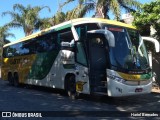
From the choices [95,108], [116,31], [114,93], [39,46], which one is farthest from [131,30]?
[39,46]

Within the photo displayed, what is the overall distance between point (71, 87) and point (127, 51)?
3.32 meters

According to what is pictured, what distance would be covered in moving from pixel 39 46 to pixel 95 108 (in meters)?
7.20

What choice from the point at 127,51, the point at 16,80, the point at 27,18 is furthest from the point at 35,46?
the point at 27,18

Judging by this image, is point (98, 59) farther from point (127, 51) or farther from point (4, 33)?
point (4, 33)

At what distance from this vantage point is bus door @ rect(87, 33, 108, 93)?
1366cm

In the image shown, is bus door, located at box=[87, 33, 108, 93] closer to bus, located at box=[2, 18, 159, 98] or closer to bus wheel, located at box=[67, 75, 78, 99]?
bus, located at box=[2, 18, 159, 98]

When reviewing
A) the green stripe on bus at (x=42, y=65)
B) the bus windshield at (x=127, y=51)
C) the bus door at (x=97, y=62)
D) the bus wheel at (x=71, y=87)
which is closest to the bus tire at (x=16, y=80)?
the green stripe on bus at (x=42, y=65)

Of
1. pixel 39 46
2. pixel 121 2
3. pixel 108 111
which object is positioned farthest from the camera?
pixel 121 2

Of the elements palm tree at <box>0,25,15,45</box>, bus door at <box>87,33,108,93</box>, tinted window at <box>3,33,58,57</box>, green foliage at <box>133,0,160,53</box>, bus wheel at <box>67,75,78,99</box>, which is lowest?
bus wheel at <box>67,75,78,99</box>

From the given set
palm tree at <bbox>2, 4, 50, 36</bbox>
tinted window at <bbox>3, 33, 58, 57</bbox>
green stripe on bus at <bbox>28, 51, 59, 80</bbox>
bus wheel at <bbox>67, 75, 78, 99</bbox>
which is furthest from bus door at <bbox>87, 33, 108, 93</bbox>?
palm tree at <bbox>2, 4, 50, 36</bbox>

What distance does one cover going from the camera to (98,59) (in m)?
14.0

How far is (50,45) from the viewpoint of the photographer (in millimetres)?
17141

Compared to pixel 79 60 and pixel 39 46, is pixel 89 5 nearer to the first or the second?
pixel 39 46

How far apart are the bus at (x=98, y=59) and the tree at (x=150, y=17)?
470 centimetres
